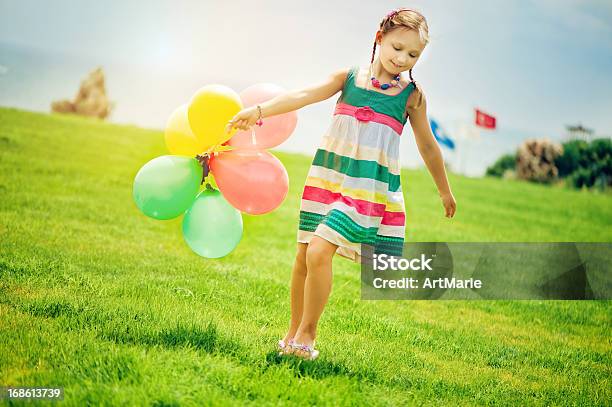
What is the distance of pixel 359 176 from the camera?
3.05m

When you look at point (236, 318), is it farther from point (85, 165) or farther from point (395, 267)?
point (85, 165)

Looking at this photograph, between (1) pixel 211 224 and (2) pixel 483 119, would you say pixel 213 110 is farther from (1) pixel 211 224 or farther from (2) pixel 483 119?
(2) pixel 483 119

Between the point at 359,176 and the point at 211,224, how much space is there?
85 centimetres

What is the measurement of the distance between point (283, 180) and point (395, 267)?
7.87 feet

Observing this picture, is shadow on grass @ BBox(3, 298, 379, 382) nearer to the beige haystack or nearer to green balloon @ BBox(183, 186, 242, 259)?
green balloon @ BBox(183, 186, 242, 259)

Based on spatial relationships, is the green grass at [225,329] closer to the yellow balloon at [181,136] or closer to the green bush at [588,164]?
the yellow balloon at [181,136]

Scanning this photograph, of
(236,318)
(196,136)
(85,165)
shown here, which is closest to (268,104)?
(196,136)

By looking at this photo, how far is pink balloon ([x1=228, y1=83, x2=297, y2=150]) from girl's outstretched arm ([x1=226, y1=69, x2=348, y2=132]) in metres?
0.16

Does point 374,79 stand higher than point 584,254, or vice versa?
point 374,79

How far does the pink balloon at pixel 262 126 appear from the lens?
3.35m


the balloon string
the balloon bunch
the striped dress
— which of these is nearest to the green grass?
the balloon bunch

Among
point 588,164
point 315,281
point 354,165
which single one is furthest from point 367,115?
point 588,164

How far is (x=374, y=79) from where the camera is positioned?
311cm

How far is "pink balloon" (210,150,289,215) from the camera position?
10.9ft
